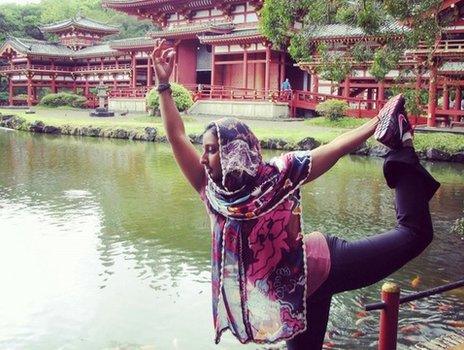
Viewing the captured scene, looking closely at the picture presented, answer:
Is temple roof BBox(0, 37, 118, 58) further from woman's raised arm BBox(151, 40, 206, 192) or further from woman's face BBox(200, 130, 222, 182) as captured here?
woman's face BBox(200, 130, 222, 182)

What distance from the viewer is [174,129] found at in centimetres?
238

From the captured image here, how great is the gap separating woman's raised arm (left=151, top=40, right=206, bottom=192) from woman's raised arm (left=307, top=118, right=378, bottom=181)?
51cm

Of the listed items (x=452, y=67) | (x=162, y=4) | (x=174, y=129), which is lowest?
(x=174, y=129)

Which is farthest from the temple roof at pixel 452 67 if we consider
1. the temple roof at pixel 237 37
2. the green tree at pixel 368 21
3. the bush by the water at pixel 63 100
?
the bush by the water at pixel 63 100

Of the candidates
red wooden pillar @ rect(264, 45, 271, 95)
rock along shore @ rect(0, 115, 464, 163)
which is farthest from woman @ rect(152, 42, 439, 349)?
red wooden pillar @ rect(264, 45, 271, 95)

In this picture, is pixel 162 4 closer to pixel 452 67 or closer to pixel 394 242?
pixel 452 67

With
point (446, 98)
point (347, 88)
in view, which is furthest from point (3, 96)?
point (446, 98)

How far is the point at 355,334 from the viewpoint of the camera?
479cm

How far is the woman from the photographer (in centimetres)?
217

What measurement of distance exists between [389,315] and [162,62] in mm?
1626

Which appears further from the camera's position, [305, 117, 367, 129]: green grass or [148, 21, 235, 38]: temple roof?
[148, 21, 235, 38]: temple roof

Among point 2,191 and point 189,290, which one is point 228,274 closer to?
point 189,290

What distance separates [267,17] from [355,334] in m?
8.43

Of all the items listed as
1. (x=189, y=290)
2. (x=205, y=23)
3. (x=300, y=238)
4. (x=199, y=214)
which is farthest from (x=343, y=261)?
(x=205, y=23)
